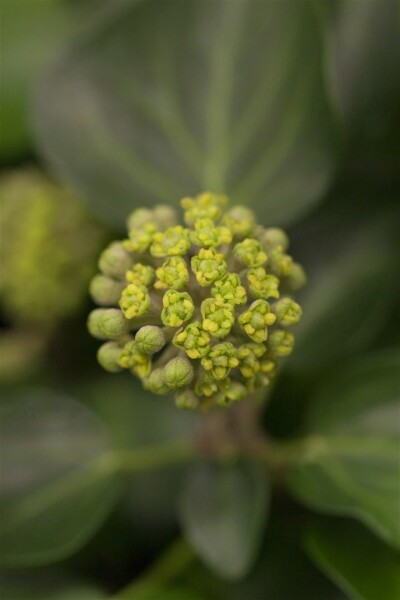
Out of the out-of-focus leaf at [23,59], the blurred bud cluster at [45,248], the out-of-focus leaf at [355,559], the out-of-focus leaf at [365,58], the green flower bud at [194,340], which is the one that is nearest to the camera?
the green flower bud at [194,340]

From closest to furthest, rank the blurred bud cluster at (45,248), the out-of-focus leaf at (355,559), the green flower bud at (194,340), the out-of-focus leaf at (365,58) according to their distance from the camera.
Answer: the green flower bud at (194,340)
the out-of-focus leaf at (355,559)
the out-of-focus leaf at (365,58)
the blurred bud cluster at (45,248)

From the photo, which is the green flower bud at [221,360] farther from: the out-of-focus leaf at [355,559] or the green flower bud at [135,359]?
the out-of-focus leaf at [355,559]

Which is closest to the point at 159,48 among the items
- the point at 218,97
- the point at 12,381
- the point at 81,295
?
the point at 218,97

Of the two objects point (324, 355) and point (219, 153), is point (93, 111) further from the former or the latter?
point (324, 355)

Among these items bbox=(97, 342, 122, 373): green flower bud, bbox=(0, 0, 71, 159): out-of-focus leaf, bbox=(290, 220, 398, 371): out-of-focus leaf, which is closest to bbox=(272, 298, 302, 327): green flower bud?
bbox=(97, 342, 122, 373): green flower bud

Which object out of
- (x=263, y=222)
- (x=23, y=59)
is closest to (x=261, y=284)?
(x=263, y=222)

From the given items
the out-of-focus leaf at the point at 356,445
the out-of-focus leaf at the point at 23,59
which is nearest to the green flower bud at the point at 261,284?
the out-of-focus leaf at the point at 356,445
